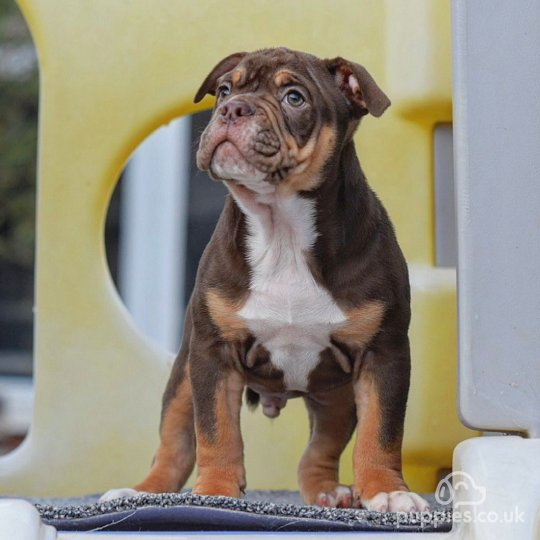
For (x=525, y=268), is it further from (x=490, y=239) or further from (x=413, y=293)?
(x=413, y=293)

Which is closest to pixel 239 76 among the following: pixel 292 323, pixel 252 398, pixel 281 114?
pixel 281 114

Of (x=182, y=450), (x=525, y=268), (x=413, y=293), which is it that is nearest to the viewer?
(x=525, y=268)

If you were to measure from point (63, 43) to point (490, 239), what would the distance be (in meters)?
2.11

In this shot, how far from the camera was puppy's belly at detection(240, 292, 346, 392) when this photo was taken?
2.63 metres

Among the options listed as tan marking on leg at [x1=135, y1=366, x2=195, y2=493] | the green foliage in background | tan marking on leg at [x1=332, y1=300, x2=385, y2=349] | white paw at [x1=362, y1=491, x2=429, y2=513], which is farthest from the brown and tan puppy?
the green foliage in background

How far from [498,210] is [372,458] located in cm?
78

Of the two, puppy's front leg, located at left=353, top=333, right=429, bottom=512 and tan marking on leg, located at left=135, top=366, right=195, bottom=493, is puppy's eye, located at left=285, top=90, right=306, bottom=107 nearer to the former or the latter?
puppy's front leg, located at left=353, top=333, right=429, bottom=512

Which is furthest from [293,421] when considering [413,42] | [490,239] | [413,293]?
[490,239]

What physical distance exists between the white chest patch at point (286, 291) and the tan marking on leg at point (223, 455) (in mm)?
159

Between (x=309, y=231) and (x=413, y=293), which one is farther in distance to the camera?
(x=413, y=293)

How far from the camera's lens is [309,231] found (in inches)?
106

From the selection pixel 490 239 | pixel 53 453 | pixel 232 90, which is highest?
pixel 232 90

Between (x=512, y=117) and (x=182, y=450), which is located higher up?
(x=512, y=117)

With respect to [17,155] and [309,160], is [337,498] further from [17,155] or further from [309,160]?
[17,155]
